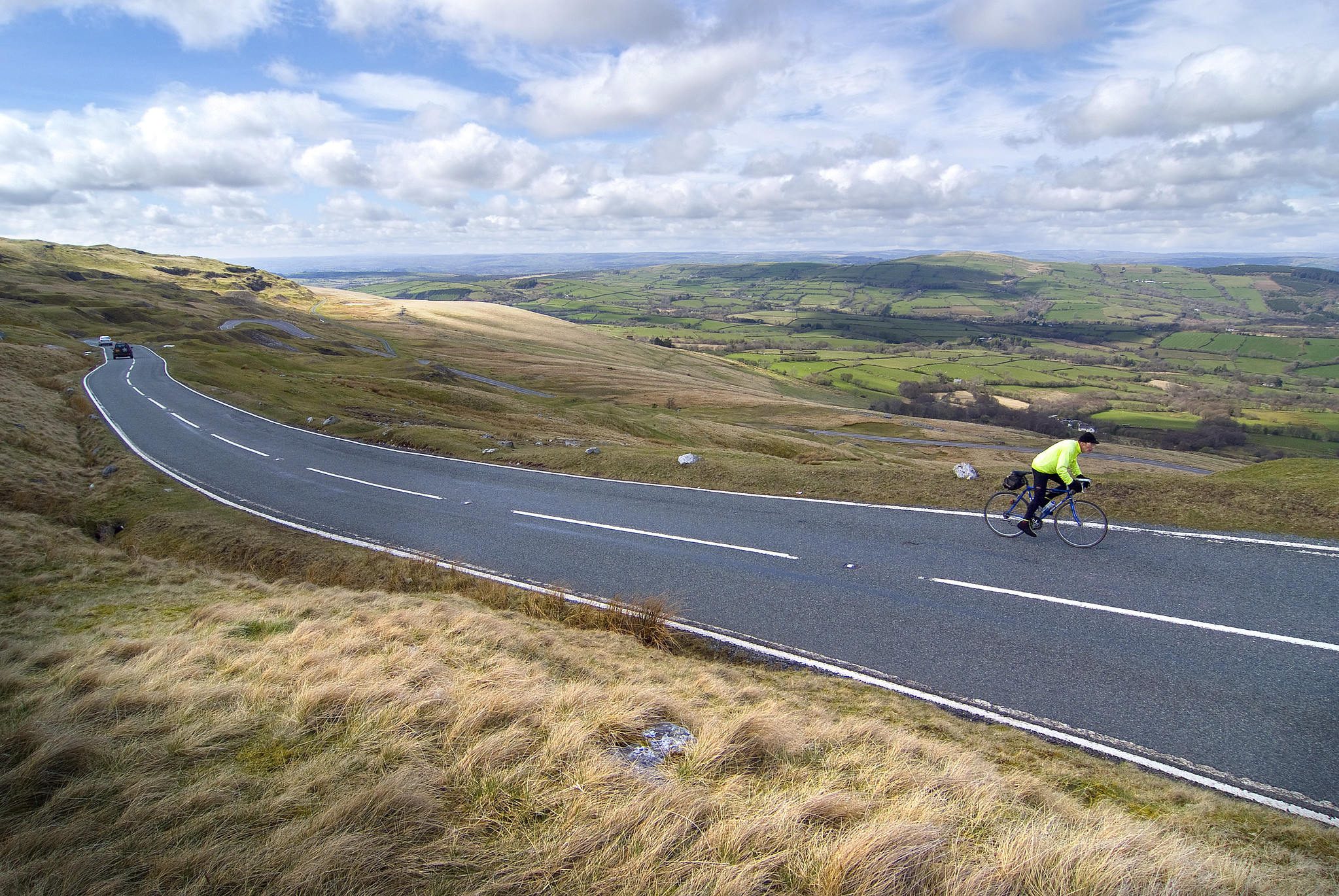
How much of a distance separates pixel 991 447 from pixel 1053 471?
193 ft

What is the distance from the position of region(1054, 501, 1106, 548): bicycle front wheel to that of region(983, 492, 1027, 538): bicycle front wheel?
2.14 ft

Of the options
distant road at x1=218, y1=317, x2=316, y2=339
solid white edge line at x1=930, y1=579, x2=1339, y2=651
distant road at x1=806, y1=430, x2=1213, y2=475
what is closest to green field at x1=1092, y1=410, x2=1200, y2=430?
distant road at x1=806, y1=430, x2=1213, y2=475

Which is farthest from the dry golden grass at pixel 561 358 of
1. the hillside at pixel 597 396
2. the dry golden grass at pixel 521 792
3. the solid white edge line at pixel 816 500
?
the dry golden grass at pixel 521 792

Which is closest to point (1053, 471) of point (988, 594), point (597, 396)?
point (988, 594)

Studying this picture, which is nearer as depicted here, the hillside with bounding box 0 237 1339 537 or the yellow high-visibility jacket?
the yellow high-visibility jacket

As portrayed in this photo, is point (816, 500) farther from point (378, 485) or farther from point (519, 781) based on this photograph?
point (378, 485)

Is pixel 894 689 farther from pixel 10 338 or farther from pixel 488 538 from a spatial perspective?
pixel 10 338

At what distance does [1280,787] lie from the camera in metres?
5.60

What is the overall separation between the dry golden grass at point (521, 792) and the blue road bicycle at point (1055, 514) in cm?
647

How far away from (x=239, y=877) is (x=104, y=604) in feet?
31.9

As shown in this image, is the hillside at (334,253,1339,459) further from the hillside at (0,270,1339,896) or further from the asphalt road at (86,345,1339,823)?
the hillside at (0,270,1339,896)

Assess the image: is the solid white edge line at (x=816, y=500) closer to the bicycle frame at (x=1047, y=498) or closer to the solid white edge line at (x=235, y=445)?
the bicycle frame at (x=1047, y=498)

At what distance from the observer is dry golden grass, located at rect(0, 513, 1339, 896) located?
3.45 m

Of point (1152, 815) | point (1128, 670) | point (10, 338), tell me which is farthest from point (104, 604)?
point (10, 338)
